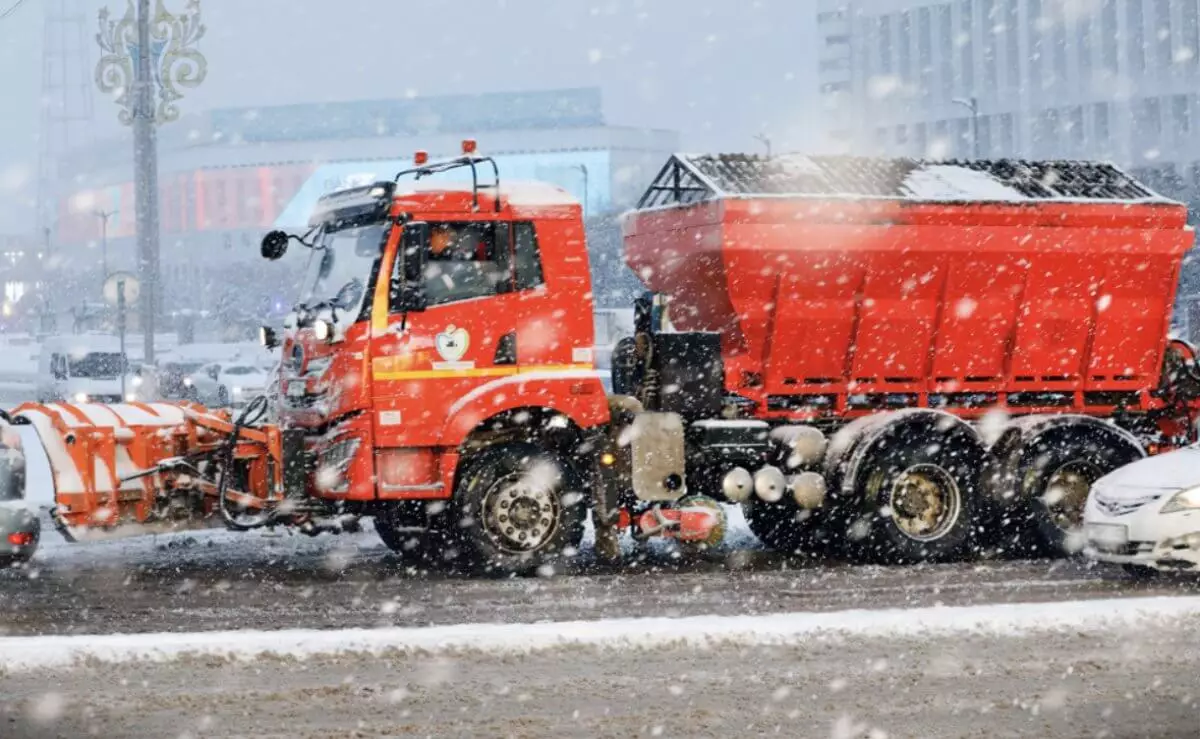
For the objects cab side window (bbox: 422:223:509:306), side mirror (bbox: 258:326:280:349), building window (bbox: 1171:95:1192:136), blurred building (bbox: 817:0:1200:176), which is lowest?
side mirror (bbox: 258:326:280:349)

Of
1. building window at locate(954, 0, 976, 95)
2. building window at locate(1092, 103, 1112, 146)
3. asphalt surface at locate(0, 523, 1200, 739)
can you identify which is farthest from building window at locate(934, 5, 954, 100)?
asphalt surface at locate(0, 523, 1200, 739)

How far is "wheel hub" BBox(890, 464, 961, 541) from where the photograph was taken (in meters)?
14.4

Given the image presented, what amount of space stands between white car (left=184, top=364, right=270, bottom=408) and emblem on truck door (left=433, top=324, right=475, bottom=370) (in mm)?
33843

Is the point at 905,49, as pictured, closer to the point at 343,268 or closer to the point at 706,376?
the point at 706,376

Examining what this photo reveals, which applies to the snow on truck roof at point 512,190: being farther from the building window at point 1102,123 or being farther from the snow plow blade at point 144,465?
the building window at point 1102,123

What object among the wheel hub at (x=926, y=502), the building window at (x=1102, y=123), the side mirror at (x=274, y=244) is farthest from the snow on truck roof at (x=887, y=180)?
the building window at (x=1102, y=123)

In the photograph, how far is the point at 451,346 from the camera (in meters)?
13.0

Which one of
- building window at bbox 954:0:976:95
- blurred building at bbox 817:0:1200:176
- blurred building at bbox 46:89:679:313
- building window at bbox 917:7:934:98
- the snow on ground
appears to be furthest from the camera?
blurred building at bbox 46:89:679:313

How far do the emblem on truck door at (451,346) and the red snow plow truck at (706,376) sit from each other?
0.7 inches

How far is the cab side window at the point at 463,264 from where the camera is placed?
42.5 feet

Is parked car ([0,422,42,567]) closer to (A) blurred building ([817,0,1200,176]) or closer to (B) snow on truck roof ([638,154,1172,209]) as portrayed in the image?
(B) snow on truck roof ([638,154,1172,209])

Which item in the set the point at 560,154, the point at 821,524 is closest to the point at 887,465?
the point at 821,524

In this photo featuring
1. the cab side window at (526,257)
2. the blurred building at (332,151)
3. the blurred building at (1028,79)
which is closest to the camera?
the cab side window at (526,257)

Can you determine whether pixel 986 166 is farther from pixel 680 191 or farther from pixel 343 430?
pixel 343 430
